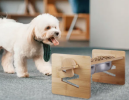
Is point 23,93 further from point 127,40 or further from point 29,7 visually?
point 29,7

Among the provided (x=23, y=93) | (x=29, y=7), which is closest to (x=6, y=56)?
(x=23, y=93)

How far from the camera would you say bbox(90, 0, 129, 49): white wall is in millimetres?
3025

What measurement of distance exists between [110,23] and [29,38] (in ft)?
6.49

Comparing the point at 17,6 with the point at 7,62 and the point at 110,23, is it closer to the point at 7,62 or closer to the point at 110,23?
the point at 110,23

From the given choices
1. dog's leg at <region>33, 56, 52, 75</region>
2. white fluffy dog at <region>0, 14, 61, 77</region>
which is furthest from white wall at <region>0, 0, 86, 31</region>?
dog's leg at <region>33, 56, 52, 75</region>

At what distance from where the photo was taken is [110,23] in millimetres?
3145

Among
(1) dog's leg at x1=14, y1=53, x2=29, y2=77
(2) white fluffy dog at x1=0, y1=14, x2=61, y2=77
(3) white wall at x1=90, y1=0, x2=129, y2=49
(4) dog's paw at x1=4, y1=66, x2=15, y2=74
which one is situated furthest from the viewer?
(3) white wall at x1=90, y1=0, x2=129, y2=49

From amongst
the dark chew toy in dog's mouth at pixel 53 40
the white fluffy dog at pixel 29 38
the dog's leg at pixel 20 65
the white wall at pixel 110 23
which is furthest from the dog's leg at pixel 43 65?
the white wall at pixel 110 23

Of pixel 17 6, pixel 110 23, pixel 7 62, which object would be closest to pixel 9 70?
pixel 7 62

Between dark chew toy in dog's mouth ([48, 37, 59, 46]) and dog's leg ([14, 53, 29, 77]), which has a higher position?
dark chew toy in dog's mouth ([48, 37, 59, 46])

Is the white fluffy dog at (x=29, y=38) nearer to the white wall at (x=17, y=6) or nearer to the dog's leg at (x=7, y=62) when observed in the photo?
the dog's leg at (x=7, y=62)

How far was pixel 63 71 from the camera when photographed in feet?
3.71

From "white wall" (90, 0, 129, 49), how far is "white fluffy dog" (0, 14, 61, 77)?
1.75 m

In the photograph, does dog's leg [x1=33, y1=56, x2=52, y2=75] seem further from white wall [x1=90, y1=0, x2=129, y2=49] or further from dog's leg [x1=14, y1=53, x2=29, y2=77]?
white wall [x1=90, y1=0, x2=129, y2=49]
